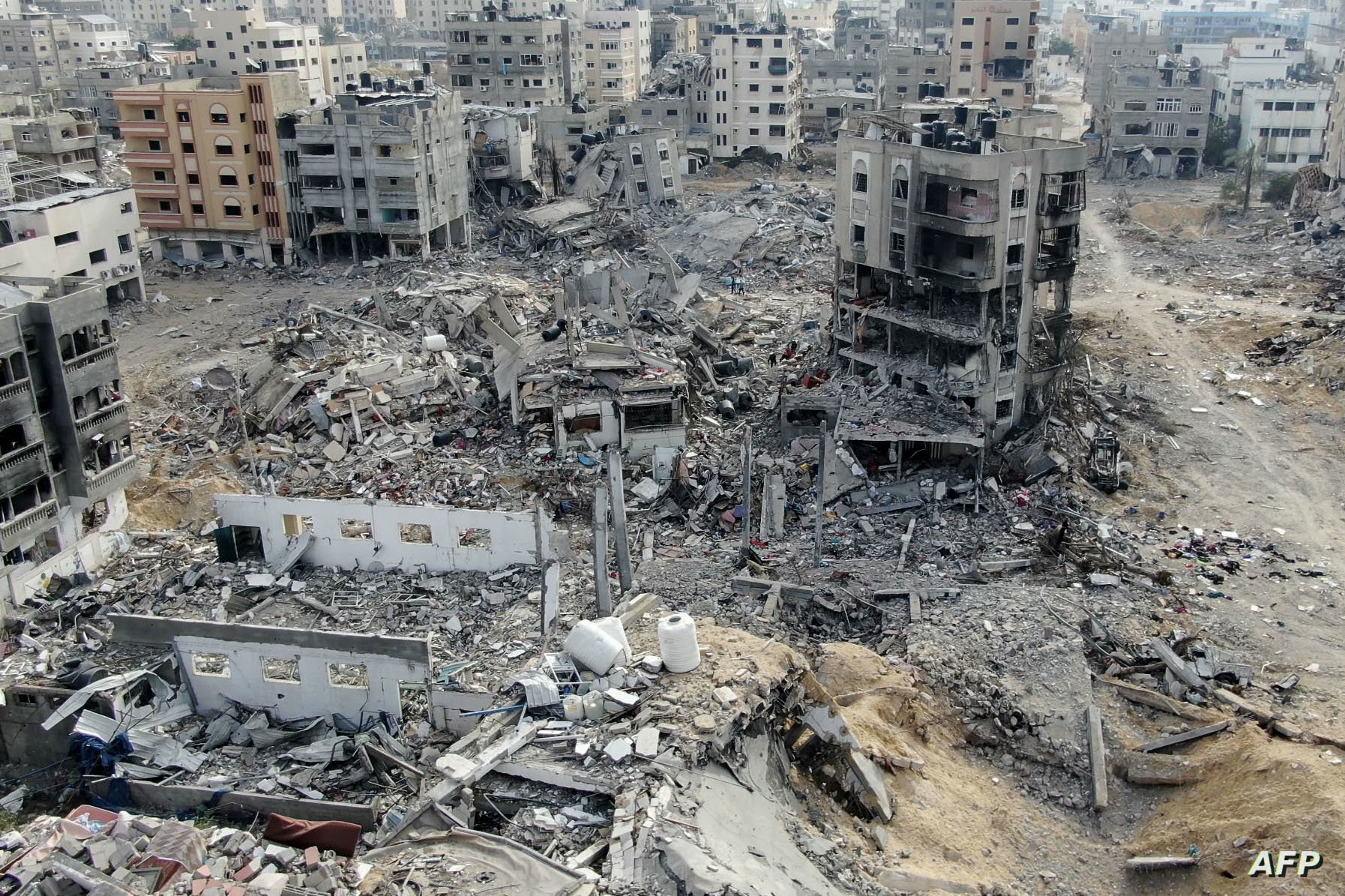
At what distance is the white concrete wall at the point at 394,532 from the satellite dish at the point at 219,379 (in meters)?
12.8

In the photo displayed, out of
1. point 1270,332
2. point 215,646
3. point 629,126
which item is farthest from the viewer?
point 629,126

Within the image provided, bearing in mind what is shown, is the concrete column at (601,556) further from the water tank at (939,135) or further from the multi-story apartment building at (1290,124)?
the multi-story apartment building at (1290,124)

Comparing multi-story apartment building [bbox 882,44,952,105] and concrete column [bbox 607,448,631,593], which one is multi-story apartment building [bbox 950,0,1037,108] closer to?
multi-story apartment building [bbox 882,44,952,105]

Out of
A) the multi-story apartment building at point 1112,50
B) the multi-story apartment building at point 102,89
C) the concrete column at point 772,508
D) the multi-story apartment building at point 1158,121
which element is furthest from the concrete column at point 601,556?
the multi-story apartment building at point 102,89

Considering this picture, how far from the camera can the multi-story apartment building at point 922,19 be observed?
111256 mm

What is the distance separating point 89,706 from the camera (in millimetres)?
20672

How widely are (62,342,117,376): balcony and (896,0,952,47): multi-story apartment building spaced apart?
9239cm

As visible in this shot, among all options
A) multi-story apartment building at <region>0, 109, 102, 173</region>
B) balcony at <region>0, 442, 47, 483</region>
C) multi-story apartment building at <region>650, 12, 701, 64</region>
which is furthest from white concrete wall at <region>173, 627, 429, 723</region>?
multi-story apartment building at <region>650, 12, 701, 64</region>

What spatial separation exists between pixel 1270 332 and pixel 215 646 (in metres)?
35.9

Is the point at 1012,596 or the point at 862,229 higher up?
the point at 862,229

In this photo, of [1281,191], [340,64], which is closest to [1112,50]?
[1281,191]

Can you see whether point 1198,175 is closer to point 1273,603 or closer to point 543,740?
point 1273,603

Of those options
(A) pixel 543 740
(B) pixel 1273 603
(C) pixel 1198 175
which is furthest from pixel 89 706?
(C) pixel 1198 175

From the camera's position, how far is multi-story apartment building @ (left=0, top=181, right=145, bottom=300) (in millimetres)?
42719
